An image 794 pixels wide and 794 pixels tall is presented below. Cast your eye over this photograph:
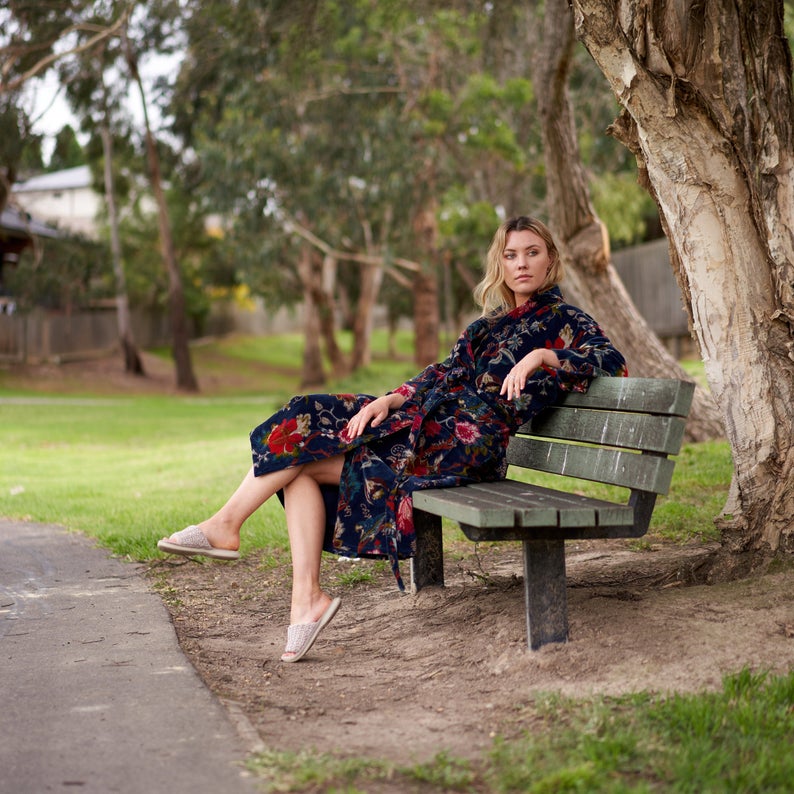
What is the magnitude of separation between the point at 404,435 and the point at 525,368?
21.9 inches

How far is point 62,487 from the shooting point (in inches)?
375

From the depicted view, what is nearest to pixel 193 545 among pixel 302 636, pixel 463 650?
pixel 302 636

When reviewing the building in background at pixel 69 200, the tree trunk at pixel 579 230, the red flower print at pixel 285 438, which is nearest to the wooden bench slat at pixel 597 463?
the red flower print at pixel 285 438

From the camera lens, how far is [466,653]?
3.71 meters

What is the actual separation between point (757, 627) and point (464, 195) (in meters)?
19.5

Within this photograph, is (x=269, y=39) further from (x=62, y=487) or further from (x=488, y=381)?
(x=488, y=381)

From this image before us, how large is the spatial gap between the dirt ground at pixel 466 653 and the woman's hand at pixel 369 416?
79cm

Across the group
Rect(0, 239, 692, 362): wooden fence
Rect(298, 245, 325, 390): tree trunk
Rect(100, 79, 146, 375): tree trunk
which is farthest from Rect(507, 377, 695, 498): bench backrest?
Rect(100, 79, 146, 375): tree trunk

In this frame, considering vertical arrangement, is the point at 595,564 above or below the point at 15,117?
below

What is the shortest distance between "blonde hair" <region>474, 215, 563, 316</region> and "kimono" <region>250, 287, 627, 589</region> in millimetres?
99

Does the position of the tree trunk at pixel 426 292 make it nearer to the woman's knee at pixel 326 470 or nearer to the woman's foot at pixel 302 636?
the woman's knee at pixel 326 470

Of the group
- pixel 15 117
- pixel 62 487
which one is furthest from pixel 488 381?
pixel 15 117

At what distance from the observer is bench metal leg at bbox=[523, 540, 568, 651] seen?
3.50 metres

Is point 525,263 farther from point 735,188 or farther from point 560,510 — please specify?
point 560,510
